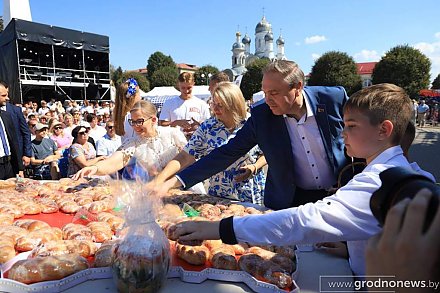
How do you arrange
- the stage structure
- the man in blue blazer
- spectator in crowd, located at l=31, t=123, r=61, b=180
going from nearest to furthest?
the man in blue blazer → spectator in crowd, located at l=31, t=123, r=61, b=180 → the stage structure

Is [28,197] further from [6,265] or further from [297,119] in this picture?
[297,119]

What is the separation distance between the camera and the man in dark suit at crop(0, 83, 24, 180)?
4.45 m

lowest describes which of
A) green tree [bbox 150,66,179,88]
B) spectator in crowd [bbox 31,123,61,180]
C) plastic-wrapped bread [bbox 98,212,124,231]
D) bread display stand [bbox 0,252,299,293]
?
spectator in crowd [bbox 31,123,61,180]

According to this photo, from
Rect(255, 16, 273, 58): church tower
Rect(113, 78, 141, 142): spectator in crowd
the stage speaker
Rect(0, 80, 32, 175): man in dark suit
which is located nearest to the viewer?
Rect(113, 78, 141, 142): spectator in crowd

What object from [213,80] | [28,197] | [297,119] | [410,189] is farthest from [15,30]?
[410,189]

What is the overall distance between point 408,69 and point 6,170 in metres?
41.0

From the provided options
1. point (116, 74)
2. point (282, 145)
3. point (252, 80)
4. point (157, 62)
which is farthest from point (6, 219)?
point (157, 62)

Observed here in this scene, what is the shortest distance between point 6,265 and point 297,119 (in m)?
1.65

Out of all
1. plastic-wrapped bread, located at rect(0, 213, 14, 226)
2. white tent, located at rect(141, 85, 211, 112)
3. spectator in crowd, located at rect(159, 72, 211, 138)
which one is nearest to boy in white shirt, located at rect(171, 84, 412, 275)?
plastic-wrapped bread, located at rect(0, 213, 14, 226)

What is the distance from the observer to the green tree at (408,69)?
120 feet

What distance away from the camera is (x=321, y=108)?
2.06m

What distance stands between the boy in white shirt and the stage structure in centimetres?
1848

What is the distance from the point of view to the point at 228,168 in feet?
8.52

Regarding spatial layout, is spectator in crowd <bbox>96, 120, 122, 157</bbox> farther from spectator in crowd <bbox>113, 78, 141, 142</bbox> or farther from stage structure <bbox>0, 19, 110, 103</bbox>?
stage structure <bbox>0, 19, 110, 103</bbox>
